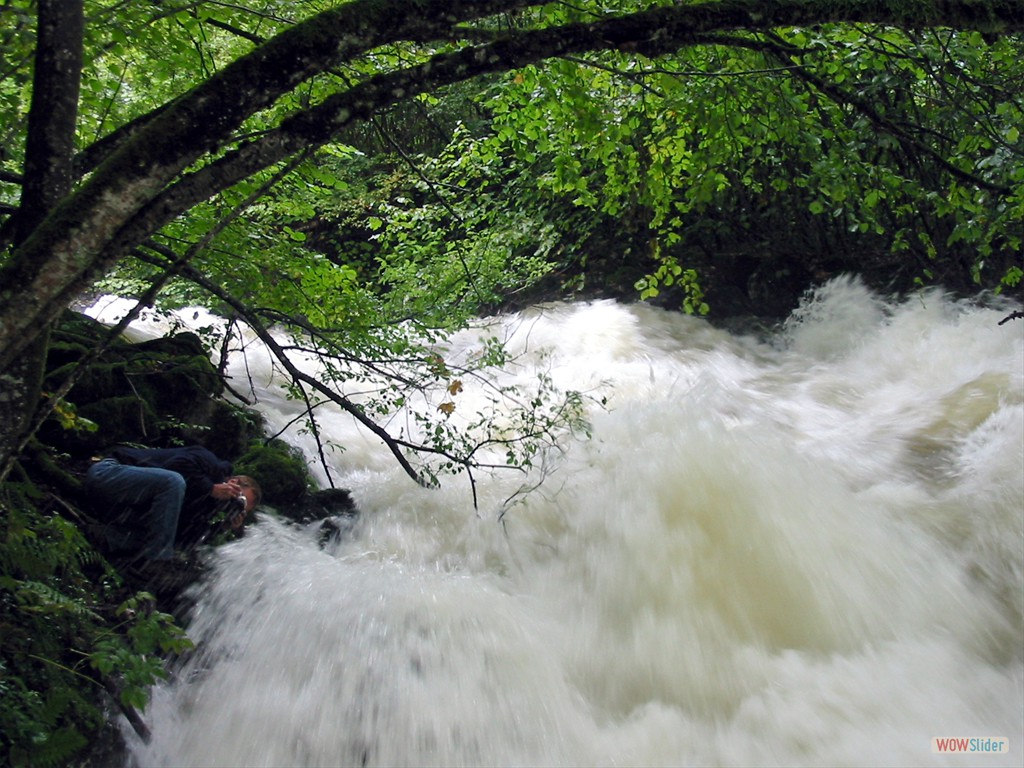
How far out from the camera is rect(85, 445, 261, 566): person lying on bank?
4320 millimetres

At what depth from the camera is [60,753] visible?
9.25ft

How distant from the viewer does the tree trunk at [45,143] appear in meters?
1.93

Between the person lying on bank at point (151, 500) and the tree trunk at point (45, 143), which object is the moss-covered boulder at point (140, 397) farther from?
the tree trunk at point (45, 143)

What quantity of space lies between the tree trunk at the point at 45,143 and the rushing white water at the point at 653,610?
86.6 inches

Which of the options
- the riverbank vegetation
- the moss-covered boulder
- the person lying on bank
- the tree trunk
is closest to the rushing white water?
the person lying on bank

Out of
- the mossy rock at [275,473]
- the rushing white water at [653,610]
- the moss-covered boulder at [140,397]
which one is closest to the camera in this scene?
the rushing white water at [653,610]

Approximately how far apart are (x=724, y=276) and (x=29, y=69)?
382 inches

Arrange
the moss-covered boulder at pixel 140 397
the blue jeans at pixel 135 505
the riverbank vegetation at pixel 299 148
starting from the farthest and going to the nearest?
the moss-covered boulder at pixel 140 397 < the blue jeans at pixel 135 505 < the riverbank vegetation at pixel 299 148

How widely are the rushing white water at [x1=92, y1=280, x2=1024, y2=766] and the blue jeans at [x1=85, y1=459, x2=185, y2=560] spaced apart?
0.42 m

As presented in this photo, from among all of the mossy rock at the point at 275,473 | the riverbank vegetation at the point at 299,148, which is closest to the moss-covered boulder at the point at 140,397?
the riverbank vegetation at the point at 299,148

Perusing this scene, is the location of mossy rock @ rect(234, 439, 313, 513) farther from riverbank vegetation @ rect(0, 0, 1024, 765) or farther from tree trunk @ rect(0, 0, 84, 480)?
tree trunk @ rect(0, 0, 84, 480)

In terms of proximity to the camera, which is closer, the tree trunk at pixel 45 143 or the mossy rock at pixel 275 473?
the tree trunk at pixel 45 143

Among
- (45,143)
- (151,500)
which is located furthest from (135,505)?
(45,143)

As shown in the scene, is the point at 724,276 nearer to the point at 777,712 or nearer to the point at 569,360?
the point at 569,360
